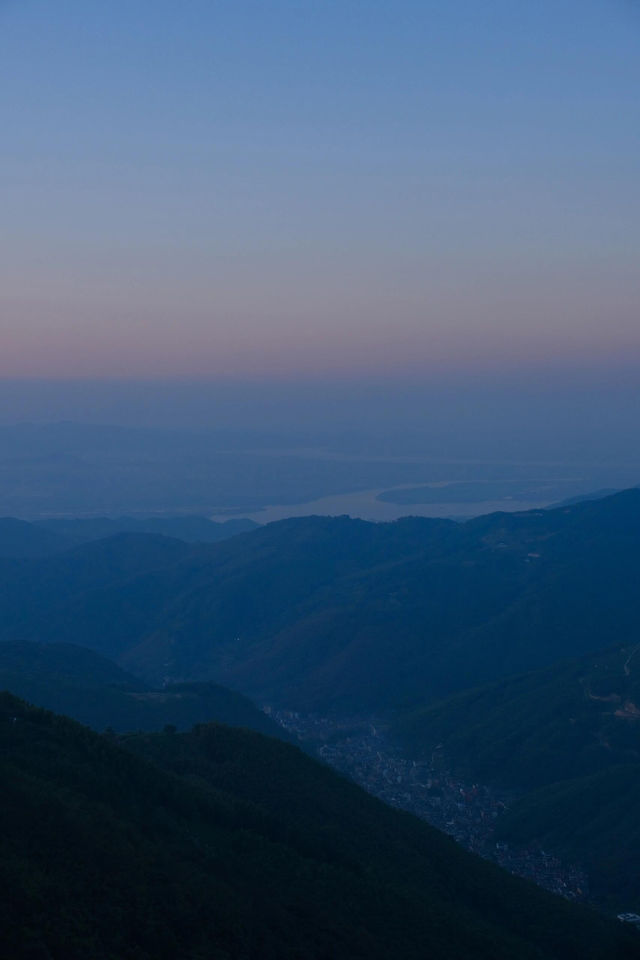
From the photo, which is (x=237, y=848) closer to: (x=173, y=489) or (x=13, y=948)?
(x=13, y=948)

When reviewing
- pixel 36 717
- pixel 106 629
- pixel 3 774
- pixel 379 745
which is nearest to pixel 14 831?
pixel 3 774

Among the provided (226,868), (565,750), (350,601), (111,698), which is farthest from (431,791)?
(350,601)

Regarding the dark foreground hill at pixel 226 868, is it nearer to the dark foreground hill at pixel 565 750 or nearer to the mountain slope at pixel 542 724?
the dark foreground hill at pixel 565 750

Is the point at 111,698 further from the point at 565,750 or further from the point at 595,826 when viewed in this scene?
the point at 595,826

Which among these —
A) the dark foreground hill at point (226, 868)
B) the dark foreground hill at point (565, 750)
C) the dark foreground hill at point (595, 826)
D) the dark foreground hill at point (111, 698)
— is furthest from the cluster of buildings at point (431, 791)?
the dark foreground hill at point (226, 868)

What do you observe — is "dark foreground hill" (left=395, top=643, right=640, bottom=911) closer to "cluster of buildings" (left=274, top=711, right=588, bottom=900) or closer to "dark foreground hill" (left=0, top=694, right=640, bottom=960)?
"cluster of buildings" (left=274, top=711, right=588, bottom=900)

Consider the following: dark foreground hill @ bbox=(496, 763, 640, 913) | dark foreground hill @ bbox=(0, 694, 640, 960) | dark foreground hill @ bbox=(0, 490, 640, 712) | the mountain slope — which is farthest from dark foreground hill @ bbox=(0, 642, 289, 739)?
dark foreground hill @ bbox=(496, 763, 640, 913)
